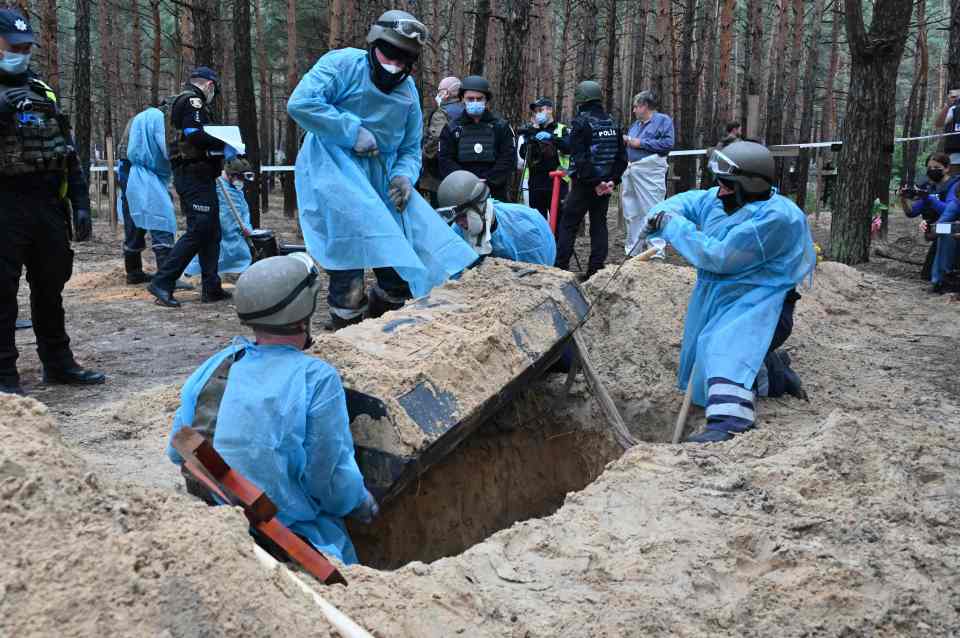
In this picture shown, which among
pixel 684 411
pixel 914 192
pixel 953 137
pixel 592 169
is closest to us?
pixel 684 411

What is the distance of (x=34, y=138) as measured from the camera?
4.65 m

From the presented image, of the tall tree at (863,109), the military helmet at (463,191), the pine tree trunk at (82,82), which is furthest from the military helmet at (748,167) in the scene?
the pine tree trunk at (82,82)

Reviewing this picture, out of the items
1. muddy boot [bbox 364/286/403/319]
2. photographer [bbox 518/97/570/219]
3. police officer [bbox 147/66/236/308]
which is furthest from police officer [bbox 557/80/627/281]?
police officer [bbox 147/66/236/308]

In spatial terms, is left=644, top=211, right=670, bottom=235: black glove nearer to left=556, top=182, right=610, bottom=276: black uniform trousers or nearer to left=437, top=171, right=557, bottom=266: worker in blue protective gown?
left=437, top=171, right=557, bottom=266: worker in blue protective gown

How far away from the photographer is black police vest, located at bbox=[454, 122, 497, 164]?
7.51 metres

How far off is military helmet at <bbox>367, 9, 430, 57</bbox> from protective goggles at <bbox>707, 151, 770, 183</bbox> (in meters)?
1.91

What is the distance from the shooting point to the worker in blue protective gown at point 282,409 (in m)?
2.64

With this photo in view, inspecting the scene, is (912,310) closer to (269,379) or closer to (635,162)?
(635,162)

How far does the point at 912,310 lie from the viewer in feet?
25.1

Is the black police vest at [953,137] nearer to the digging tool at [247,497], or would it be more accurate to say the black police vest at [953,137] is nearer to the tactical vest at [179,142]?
the tactical vest at [179,142]

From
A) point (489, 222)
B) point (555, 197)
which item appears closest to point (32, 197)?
point (489, 222)

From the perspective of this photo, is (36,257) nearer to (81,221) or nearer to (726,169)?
(81,221)

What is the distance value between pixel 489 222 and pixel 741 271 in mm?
1590

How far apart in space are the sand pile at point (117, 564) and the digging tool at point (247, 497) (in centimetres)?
11
